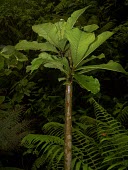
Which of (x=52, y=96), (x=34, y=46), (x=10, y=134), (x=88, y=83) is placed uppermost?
(x=34, y=46)

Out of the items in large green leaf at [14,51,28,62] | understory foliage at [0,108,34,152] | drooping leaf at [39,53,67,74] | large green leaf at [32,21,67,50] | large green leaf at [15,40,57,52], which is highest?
large green leaf at [32,21,67,50]

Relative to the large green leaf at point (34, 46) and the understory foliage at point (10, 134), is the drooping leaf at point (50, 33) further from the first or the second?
the understory foliage at point (10, 134)

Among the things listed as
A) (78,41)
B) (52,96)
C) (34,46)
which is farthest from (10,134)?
(78,41)

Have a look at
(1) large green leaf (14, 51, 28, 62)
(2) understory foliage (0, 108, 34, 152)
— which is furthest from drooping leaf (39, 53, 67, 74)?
(2) understory foliage (0, 108, 34, 152)

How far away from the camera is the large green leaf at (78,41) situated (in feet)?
2.55

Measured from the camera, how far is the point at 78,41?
789 millimetres

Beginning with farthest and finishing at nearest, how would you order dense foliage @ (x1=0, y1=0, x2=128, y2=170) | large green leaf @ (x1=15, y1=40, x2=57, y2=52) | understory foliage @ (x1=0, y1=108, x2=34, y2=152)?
understory foliage @ (x1=0, y1=108, x2=34, y2=152) → dense foliage @ (x1=0, y1=0, x2=128, y2=170) → large green leaf @ (x1=15, y1=40, x2=57, y2=52)

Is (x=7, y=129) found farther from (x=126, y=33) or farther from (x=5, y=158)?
(x=126, y=33)

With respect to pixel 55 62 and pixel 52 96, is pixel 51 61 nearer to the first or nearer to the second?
pixel 55 62

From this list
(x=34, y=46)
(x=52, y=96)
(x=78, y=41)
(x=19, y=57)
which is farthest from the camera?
(x=52, y=96)

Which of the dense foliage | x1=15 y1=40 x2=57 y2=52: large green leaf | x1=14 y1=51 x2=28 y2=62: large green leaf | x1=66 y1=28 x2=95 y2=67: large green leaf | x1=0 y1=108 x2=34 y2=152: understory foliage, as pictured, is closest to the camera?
x1=66 y1=28 x2=95 y2=67: large green leaf

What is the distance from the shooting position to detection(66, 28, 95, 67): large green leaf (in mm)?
776

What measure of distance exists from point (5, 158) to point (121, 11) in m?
2.82

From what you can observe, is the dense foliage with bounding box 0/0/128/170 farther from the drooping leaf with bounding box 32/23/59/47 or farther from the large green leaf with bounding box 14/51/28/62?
the drooping leaf with bounding box 32/23/59/47
